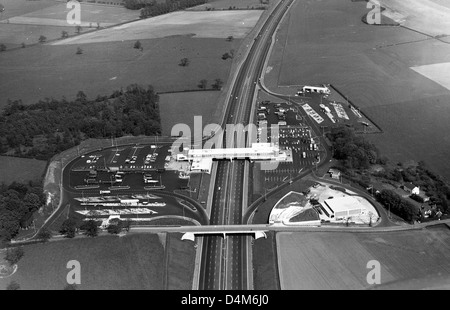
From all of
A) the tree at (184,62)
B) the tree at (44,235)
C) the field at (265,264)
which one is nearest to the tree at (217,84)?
the tree at (184,62)

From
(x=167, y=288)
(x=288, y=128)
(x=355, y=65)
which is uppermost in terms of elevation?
(x=355, y=65)

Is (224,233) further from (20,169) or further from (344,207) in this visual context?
(20,169)

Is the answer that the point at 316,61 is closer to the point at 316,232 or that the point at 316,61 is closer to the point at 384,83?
the point at 384,83

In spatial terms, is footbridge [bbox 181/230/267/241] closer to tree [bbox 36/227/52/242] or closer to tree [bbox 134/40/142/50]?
tree [bbox 36/227/52/242]

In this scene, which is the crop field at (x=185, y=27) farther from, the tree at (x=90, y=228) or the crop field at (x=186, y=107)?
the tree at (x=90, y=228)

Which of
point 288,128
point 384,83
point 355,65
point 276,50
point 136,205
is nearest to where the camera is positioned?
point 136,205

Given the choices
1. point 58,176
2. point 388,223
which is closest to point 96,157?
point 58,176

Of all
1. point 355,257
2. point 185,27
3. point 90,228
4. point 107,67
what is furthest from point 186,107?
point 185,27
